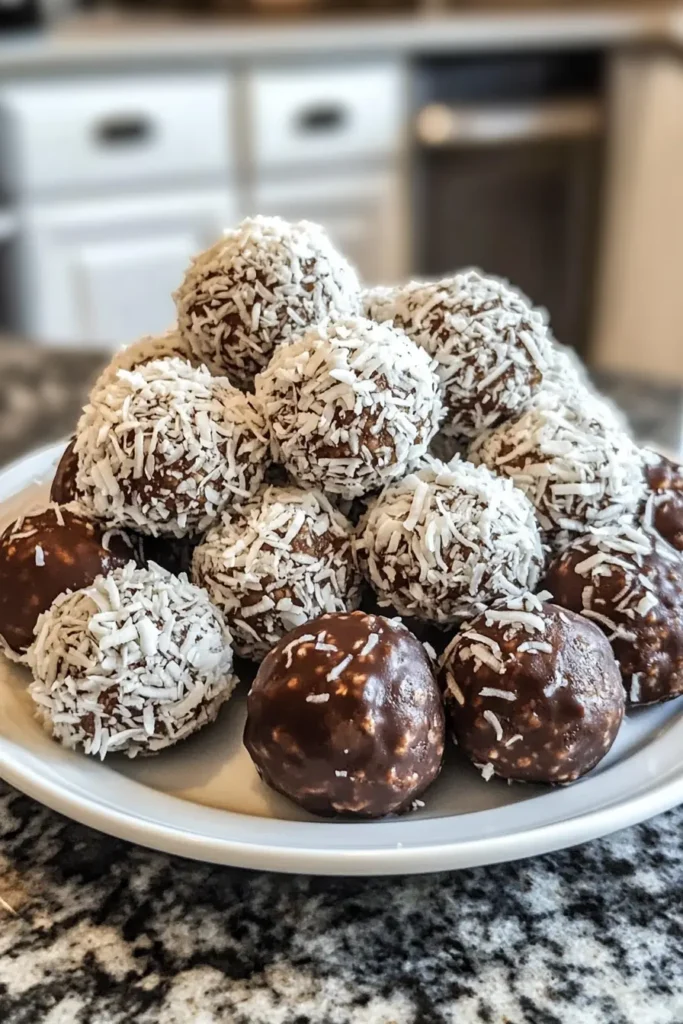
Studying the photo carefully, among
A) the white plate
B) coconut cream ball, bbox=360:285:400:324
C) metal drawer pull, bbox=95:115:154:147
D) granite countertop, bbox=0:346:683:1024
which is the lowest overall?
metal drawer pull, bbox=95:115:154:147

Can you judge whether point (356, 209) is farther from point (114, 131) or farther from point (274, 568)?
point (274, 568)

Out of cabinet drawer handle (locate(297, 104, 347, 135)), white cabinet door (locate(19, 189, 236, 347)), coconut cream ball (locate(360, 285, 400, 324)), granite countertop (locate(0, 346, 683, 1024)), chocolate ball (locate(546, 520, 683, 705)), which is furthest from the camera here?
cabinet drawer handle (locate(297, 104, 347, 135))

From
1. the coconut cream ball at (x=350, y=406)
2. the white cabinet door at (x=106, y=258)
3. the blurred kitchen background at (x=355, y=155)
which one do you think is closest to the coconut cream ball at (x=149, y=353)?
the coconut cream ball at (x=350, y=406)

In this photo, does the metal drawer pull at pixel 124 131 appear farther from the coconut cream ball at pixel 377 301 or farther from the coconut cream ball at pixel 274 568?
the coconut cream ball at pixel 274 568

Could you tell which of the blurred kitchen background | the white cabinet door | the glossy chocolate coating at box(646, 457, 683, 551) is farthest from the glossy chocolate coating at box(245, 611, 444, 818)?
the white cabinet door

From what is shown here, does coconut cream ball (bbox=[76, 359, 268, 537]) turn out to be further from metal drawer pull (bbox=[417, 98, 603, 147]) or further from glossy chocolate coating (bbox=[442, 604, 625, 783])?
metal drawer pull (bbox=[417, 98, 603, 147])

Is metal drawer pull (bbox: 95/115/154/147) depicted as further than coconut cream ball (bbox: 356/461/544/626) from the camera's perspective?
Yes

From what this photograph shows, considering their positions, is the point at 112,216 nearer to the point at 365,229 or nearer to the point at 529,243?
the point at 365,229
